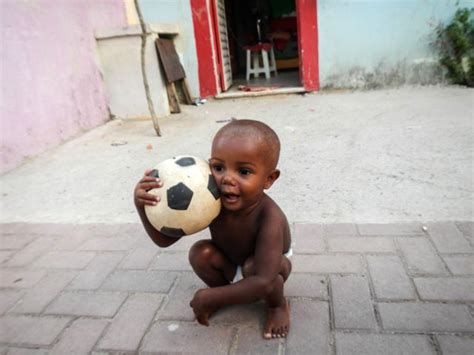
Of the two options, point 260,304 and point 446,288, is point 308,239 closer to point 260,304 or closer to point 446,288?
point 260,304

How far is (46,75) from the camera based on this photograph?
16.7 feet

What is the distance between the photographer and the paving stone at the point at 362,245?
91.0 inches

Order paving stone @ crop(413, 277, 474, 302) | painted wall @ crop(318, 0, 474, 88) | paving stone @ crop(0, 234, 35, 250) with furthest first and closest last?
1. painted wall @ crop(318, 0, 474, 88)
2. paving stone @ crop(0, 234, 35, 250)
3. paving stone @ crop(413, 277, 474, 302)

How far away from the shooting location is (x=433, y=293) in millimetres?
1903

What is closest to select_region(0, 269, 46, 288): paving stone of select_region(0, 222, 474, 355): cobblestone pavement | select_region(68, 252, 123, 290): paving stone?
select_region(0, 222, 474, 355): cobblestone pavement

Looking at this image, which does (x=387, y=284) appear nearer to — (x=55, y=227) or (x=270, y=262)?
(x=270, y=262)

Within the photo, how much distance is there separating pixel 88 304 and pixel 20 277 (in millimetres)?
624

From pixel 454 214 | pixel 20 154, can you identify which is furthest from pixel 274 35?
pixel 454 214

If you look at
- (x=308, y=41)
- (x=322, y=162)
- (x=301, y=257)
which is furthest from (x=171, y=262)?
(x=308, y=41)

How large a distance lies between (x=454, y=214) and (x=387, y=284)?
0.96m

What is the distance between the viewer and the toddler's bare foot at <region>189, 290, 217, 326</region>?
5.60 feet

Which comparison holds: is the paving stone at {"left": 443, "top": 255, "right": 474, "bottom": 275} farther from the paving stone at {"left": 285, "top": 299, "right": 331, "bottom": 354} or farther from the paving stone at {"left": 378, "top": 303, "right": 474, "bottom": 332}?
the paving stone at {"left": 285, "top": 299, "right": 331, "bottom": 354}

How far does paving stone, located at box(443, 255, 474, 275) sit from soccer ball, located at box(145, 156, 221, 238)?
1.35 m

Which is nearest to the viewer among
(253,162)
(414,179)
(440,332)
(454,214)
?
(253,162)
